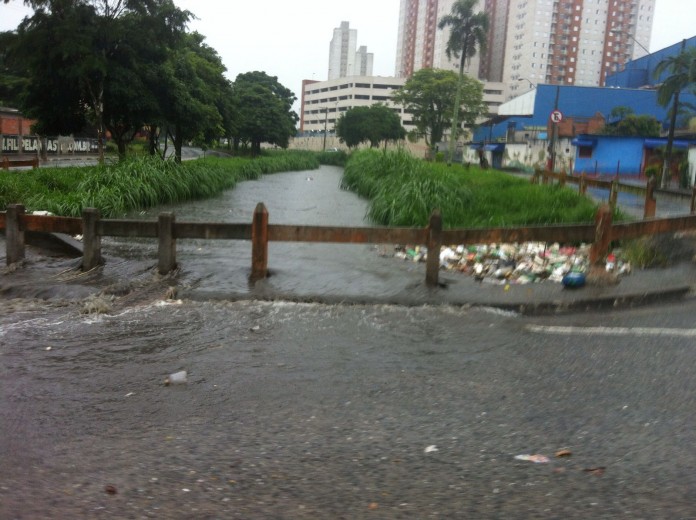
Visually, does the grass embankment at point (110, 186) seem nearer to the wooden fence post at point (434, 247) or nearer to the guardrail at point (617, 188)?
the wooden fence post at point (434, 247)

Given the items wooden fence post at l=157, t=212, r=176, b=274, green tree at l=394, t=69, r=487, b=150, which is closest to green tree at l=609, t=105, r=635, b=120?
green tree at l=394, t=69, r=487, b=150

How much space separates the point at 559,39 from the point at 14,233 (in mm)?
132497

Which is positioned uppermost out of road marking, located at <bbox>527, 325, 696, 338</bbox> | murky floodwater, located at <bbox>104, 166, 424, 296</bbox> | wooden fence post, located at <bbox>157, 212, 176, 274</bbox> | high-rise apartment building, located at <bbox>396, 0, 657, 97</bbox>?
high-rise apartment building, located at <bbox>396, 0, 657, 97</bbox>

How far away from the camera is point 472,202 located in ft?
58.0

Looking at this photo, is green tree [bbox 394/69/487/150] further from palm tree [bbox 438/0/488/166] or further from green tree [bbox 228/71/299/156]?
palm tree [bbox 438/0/488/166]

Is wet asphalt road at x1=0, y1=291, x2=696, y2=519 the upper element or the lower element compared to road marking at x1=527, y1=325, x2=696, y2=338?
lower

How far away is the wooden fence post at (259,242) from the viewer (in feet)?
29.4

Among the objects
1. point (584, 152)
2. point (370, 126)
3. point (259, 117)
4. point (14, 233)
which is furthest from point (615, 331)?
point (370, 126)

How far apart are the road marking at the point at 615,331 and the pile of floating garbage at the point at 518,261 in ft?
7.74

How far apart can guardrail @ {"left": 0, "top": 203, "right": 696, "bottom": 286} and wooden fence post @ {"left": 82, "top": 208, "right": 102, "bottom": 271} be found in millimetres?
13

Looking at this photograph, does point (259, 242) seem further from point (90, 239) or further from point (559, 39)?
point (559, 39)

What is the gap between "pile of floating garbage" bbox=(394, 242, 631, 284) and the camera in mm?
9820

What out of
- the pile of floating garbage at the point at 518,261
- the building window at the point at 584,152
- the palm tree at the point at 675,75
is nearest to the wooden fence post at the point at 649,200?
the pile of floating garbage at the point at 518,261

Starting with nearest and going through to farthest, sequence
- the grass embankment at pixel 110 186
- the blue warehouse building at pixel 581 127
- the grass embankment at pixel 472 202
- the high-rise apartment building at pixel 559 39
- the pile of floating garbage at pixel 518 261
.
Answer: the pile of floating garbage at pixel 518 261 < the grass embankment at pixel 472 202 < the grass embankment at pixel 110 186 < the blue warehouse building at pixel 581 127 < the high-rise apartment building at pixel 559 39
